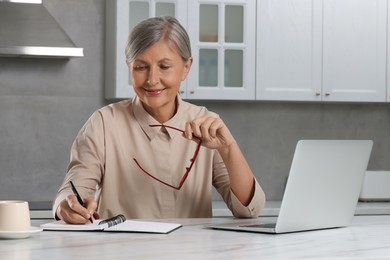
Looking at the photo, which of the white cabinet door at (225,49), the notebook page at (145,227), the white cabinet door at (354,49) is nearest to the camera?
the notebook page at (145,227)

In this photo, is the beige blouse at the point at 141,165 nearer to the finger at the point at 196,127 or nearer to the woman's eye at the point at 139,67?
the woman's eye at the point at 139,67

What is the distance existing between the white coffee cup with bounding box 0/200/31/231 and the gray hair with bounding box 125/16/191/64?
0.73 metres

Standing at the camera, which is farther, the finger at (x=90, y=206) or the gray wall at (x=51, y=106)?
the gray wall at (x=51, y=106)

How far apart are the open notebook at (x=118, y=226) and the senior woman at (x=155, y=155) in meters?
0.35

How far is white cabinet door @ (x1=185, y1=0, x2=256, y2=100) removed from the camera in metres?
4.33

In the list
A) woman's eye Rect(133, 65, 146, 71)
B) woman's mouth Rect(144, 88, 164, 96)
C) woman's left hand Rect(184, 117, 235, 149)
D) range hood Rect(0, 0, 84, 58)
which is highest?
range hood Rect(0, 0, 84, 58)

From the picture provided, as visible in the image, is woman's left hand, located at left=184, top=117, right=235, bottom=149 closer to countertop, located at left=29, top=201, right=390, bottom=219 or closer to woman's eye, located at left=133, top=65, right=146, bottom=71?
woman's eye, located at left=133, top=65, right=146, bottom=71

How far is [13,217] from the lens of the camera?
6.34ft

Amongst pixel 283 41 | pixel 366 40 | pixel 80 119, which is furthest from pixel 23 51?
pixel 366 40

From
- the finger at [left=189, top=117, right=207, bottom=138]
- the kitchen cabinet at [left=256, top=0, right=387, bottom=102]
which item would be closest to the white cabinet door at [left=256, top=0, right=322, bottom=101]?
the kitchen cabinet at [left=256, top=0, right=387, bottom=102]

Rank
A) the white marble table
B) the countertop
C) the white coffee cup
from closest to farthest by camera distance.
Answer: the white marble table, the white coffee cup, the countertop

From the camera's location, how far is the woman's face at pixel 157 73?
8.23 ft

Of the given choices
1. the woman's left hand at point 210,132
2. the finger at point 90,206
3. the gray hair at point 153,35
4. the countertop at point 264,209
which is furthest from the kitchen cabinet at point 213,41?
the finger at point 90,206

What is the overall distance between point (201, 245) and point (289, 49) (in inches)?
107
